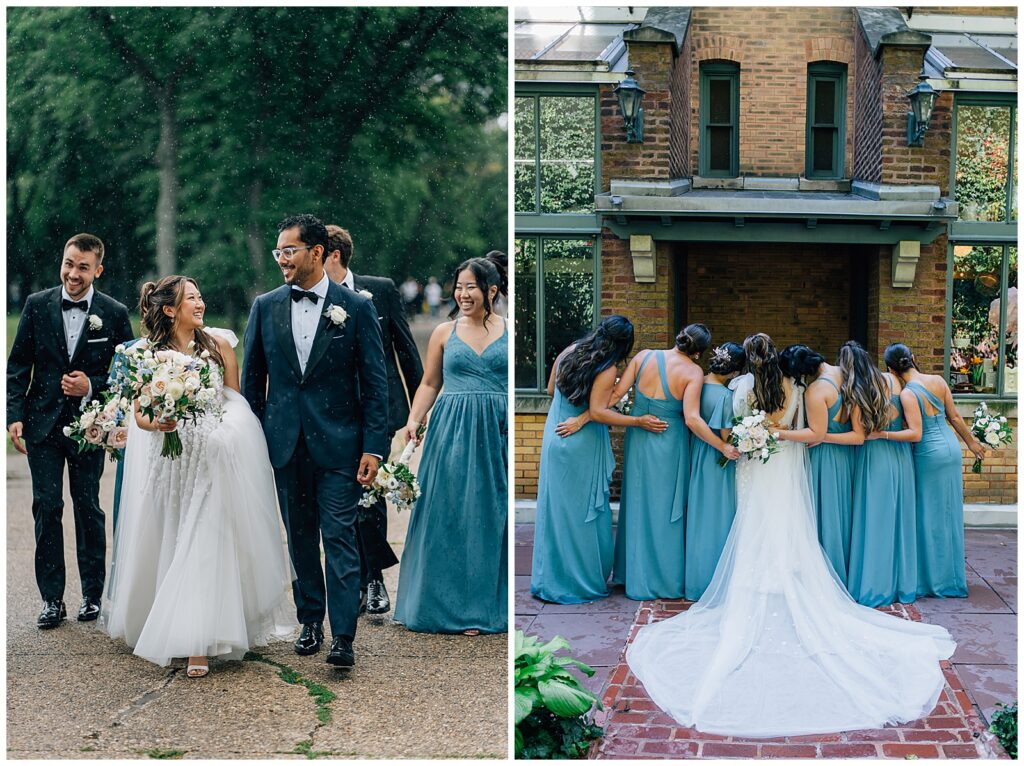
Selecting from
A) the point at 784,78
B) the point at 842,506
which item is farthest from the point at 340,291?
the point at 784,78

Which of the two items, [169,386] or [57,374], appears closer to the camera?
[169,386]

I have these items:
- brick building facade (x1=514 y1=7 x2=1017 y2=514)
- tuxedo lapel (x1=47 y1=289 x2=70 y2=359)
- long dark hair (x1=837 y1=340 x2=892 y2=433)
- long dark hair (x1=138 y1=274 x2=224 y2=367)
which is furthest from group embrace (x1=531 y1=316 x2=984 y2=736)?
tuxedo lapel (x1=47 y1=289 x2=70 y2=359)

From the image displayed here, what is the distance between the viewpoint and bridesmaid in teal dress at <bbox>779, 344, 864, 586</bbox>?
482cm

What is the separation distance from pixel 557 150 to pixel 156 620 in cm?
326

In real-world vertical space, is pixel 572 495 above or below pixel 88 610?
above

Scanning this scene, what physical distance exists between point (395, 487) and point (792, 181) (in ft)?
11.0

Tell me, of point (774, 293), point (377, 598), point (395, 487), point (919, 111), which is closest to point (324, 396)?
point (395, 487)

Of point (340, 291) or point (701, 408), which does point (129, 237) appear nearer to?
point (340, 291)

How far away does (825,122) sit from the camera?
233 inches

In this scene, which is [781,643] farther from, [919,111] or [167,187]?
[167,187]

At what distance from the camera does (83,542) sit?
14.0 feet

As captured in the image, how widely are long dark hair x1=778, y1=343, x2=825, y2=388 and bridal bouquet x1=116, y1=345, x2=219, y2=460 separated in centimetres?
290

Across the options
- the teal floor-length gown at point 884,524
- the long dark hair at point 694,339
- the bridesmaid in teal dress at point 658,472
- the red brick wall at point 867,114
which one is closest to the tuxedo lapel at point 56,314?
the bridesmaid in teal dress at point 658,472

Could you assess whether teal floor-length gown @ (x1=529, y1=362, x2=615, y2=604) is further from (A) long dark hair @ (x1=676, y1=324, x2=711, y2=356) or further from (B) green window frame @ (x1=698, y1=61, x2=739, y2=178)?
(B) green window frame @ (x1=698, y1=61, x2=739, y2=178)
